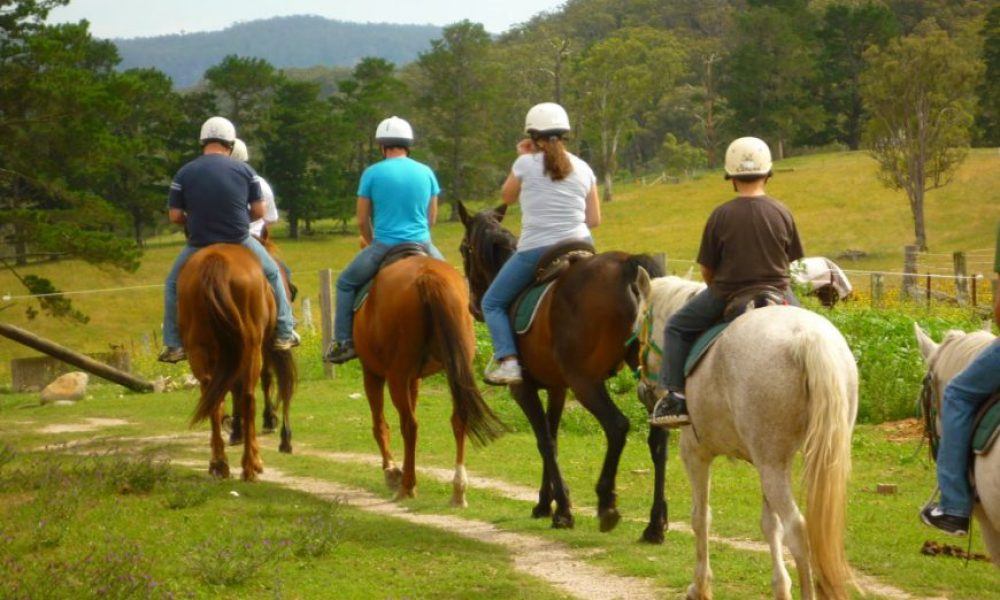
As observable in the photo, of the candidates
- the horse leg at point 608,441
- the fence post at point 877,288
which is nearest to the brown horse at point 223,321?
the horse leg at point 608,441

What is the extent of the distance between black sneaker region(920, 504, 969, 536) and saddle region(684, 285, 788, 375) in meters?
1.58

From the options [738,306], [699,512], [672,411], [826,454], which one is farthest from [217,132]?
[826,454]

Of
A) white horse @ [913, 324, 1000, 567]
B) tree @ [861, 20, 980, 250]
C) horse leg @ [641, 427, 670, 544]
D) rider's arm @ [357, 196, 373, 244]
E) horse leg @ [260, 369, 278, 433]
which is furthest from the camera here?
tree @ [861, 20, 980, 250]

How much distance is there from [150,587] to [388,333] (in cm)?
398

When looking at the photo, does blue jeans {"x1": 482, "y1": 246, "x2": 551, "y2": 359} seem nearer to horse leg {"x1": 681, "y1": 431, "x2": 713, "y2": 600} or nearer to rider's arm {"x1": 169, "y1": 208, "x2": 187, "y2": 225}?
horse leg {"x1": 681, "y1": 431, "x2": 713, "y2": 600}

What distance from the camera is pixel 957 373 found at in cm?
596

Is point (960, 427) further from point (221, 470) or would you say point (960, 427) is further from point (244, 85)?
point (244, 85)

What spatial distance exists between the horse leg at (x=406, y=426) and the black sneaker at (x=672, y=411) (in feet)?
11.5

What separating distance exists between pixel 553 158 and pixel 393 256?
2.26 metres

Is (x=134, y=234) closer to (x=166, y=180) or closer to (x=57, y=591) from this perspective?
(x=166, y=180)

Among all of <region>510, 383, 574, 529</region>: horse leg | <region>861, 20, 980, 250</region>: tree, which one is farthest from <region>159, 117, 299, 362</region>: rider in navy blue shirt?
<region>861, 20, 980, 250</region>: tree

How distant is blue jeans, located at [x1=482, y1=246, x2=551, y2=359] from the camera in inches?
374

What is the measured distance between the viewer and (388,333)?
419 inches

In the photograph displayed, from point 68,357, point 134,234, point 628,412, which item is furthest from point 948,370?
point 134,234
